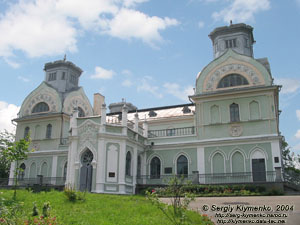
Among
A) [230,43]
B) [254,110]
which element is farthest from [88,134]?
[230,43]

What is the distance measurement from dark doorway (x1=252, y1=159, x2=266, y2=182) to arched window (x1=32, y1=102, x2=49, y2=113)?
21.6 metres

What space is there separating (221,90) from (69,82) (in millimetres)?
18431

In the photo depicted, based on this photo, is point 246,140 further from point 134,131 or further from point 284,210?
point 284,210

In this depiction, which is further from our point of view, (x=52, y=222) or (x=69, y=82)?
(x=69, y=82)

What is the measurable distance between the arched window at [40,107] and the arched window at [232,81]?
721 inches

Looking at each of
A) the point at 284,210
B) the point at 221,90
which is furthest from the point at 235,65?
the point at 284,210

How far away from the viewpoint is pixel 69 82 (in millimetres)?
38688

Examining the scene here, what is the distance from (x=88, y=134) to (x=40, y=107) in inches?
481

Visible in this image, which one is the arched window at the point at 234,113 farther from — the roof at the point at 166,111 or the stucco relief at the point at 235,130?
the roof at the point at 166,111

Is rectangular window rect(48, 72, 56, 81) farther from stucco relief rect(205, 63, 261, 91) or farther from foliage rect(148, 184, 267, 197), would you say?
foliage rect(148, 184, 267, 197)

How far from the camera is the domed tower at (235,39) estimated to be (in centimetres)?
3231

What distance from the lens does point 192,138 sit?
29.0 meters

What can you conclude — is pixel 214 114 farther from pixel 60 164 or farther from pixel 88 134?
pixel 60 164

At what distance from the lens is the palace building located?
25.7 meters
